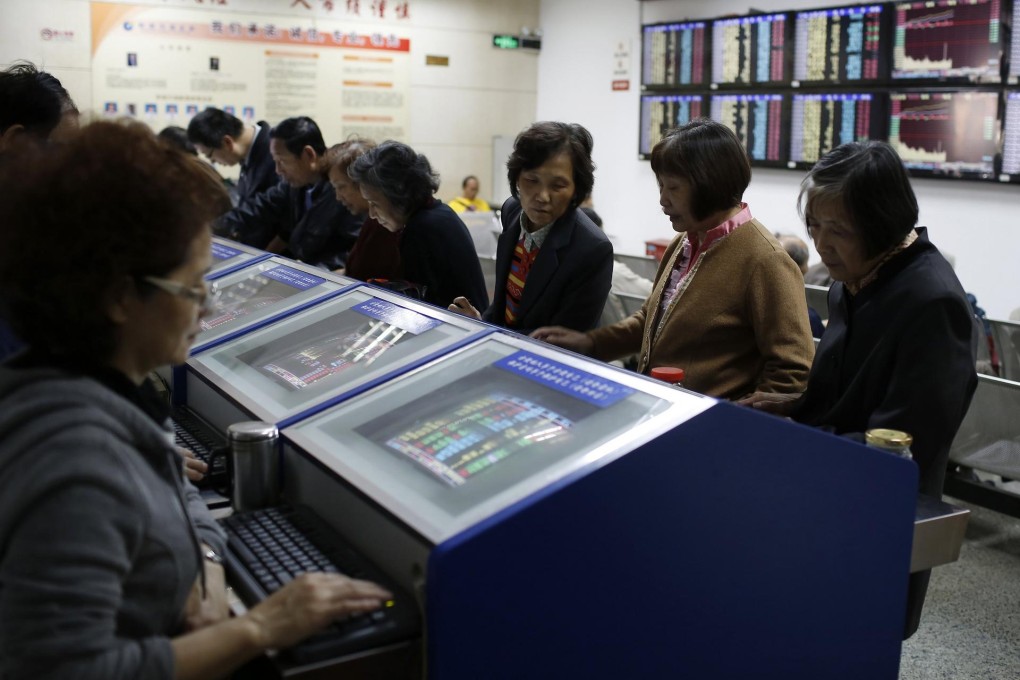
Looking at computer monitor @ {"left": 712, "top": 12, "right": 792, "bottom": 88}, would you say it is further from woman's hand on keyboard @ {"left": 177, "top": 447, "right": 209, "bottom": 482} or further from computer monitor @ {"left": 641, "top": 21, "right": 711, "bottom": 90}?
woman's hand on keyboard @ {"left": 177, "top": 447, "right": 209, "bottom": 482}

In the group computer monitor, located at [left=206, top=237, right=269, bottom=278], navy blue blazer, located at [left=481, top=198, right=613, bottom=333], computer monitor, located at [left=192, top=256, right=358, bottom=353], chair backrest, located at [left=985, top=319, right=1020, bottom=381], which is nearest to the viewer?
computer monitor, located at [left=192, top=256, right=358, bottom=353]

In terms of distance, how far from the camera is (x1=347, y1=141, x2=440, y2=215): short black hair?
3281 millimetres

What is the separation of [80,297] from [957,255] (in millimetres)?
6480

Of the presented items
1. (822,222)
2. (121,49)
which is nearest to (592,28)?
(121,49)

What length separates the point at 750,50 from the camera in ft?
24.7

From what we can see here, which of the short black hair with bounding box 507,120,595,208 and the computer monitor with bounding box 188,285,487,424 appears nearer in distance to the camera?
the computer monitor with bounding box 188,285,487,424

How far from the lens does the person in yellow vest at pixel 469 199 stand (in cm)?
940

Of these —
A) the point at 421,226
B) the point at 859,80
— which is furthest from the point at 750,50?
the point at 421,226

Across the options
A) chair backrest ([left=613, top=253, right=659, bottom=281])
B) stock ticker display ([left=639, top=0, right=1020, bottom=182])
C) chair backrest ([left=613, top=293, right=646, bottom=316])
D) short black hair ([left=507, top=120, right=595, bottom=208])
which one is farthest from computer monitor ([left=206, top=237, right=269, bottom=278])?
stock ticker display ([left=639, top=0, right=1020, bottom=182])

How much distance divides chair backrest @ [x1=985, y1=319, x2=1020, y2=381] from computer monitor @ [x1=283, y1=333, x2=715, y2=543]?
9.58 feet

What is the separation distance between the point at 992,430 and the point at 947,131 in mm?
3524

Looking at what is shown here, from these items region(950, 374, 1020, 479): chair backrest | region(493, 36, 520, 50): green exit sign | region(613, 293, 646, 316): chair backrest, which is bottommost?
region(950, 374, 1020, 479): chair backrest

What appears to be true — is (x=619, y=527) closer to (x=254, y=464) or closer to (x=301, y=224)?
(x=254, y=464)

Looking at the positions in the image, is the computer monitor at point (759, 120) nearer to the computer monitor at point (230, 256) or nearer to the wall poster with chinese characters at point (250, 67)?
the wall poster with chinese characters at point (250, 67)
